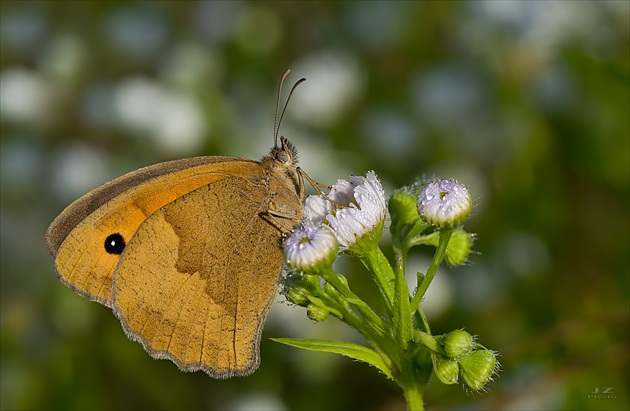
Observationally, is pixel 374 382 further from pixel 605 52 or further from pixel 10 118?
pixel 10 118

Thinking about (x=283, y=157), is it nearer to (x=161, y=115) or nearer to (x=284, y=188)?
(x=284, y=188)

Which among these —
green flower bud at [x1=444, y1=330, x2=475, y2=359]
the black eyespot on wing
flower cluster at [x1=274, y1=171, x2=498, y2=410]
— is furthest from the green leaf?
the black eyespot on wing

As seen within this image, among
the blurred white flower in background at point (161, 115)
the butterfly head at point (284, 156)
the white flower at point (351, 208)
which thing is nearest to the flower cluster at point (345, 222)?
the white flower at point (351, 208)

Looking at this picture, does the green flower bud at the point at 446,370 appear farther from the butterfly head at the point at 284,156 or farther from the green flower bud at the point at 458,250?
the butterfly head at the point at 284,156

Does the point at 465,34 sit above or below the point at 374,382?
above

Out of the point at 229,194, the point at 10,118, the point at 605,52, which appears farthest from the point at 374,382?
the point at 10,118

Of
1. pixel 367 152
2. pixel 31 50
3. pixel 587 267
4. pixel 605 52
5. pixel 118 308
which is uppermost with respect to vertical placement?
pixel 31 50

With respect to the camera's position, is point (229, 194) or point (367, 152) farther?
Answer: point (367, 152)

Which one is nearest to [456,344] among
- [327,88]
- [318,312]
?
[318,312]
